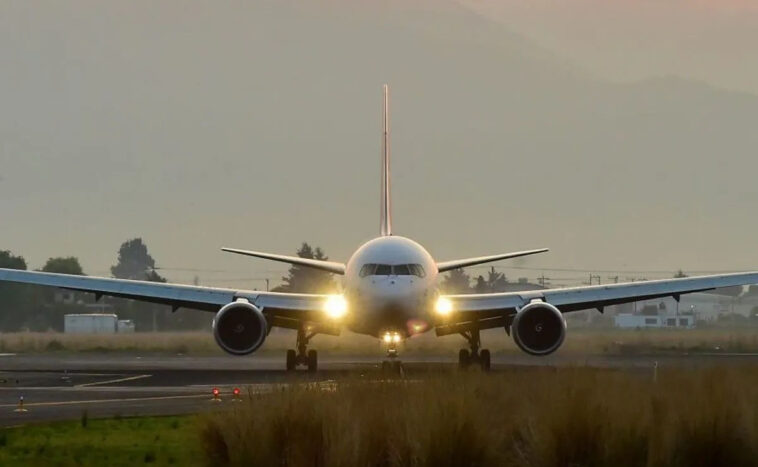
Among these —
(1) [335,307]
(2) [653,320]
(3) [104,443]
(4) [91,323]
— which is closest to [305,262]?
(1) [335,307]

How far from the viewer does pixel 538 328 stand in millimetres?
36750

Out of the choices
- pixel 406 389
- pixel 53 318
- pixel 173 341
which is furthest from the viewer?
pixel 53 318

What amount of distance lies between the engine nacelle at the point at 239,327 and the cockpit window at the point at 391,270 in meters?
2.86

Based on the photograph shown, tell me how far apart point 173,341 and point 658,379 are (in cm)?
4333

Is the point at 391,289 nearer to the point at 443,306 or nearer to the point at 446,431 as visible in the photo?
the point at 443,306

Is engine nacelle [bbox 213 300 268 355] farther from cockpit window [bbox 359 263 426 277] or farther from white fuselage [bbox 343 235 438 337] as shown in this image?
cockpit window [bbox 359 263 426 277]

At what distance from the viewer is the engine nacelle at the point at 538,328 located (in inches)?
1433

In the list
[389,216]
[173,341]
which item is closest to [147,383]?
[389,216]

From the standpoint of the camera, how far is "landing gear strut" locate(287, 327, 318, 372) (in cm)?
3828

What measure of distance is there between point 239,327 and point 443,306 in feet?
17.3

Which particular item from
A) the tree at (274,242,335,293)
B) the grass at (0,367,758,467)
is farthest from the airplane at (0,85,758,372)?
the tree at (274,242,335,293)

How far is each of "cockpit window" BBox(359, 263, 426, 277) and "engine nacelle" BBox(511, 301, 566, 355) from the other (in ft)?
9.00

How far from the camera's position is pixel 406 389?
18656 millimetres

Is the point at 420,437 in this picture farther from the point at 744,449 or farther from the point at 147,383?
the point at 147,383
